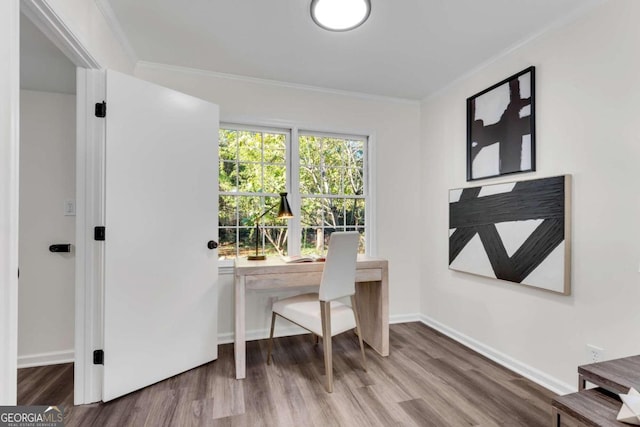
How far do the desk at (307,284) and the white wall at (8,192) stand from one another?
1205mm

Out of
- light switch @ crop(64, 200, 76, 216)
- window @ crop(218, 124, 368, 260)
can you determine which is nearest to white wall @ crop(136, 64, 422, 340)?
window @ crop(218, 124, 368, 260)

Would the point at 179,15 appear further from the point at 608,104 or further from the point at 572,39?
the point at 608,104

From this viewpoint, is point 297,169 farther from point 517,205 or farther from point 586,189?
point 586,189

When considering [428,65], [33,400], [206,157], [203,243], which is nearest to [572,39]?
[428,65]

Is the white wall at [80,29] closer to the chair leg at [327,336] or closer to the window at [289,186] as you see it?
the window at [289,186]

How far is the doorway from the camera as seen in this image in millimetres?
2383

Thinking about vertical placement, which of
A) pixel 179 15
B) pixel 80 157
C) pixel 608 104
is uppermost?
pixel 179 15

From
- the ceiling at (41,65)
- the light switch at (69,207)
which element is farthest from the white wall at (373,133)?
the light switch at (69,207)

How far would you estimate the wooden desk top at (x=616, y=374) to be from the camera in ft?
3.99

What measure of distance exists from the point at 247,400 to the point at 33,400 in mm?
1291

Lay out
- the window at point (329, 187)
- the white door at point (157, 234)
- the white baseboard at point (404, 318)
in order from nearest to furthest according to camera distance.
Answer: the white door at point (157, 234) < the window at point (329, 187) < the white baseboard at point (404, 318)

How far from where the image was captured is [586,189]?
74.0 inches

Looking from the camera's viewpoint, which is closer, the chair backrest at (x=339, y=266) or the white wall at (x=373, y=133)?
the chair backrest at (x=339, y=266)

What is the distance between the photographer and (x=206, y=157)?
7.79 ft
